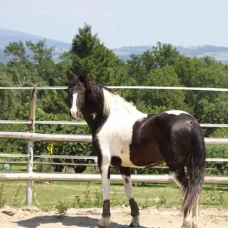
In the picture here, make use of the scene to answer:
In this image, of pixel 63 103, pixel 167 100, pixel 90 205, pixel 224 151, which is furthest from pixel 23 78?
pixel 90 205

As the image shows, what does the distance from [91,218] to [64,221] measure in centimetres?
→ 35

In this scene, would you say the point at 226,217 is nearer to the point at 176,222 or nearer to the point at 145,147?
the point at 176,222

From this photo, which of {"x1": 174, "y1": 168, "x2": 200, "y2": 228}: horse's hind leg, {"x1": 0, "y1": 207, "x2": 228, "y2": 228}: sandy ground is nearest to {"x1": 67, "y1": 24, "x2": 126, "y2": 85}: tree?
{"x1": 0, "y1": 207, "x2": 228, "y2": 228}: sandy ground

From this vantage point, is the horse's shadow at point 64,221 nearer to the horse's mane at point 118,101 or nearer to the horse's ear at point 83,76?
the horse's mane at point 118,101

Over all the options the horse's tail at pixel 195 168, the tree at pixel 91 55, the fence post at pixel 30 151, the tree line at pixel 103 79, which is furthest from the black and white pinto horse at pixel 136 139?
the tree at pixel 91 55

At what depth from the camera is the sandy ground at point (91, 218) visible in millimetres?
6828

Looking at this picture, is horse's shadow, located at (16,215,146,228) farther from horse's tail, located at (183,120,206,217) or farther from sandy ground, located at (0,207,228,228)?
horse's tail, located at (183,120,206,217)

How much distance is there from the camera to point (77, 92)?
648 cm

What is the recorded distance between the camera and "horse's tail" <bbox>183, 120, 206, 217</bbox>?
6016 mm

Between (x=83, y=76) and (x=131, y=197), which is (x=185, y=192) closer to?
(x=131, y=197)

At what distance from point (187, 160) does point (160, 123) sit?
0.45 meters

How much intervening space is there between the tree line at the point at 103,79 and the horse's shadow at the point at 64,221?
49.6ft

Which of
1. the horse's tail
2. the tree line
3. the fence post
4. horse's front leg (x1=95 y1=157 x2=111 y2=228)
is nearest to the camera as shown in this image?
the horse's tail

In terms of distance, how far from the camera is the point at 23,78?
62.2m
